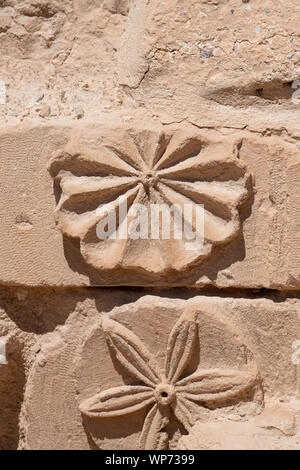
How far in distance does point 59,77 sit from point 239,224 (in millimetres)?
565

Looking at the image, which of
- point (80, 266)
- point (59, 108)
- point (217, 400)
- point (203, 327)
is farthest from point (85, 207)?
point (217, 400)

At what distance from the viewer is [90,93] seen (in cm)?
148

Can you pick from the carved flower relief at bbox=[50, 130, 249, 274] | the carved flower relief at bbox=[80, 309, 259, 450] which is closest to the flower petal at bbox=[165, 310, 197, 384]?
the carved flower relief at bbox=[80, 309, 259, 450]

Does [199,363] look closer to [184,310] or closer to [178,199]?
[184,310]

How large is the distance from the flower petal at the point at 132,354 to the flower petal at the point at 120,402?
26 millimetres

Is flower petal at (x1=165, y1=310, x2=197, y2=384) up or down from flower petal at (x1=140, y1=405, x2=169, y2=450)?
up

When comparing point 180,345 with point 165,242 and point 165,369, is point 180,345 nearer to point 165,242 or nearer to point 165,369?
point 165,369

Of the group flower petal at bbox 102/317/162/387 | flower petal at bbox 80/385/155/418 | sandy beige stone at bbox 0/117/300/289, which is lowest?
flower petal at bbox 80/385/155/418

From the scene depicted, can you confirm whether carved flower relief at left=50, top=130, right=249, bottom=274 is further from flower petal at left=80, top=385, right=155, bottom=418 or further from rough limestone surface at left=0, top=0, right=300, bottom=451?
flower petal at left=80, top=385, right=155, bottom=418

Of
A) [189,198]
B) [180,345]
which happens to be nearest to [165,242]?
[189,198]

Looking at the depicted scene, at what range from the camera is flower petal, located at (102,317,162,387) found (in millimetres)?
1357

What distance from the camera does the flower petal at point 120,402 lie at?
1.35m

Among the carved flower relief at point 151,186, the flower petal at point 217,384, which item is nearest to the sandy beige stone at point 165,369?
the flower petal at point 217,384

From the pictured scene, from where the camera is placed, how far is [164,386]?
4.42 feet
